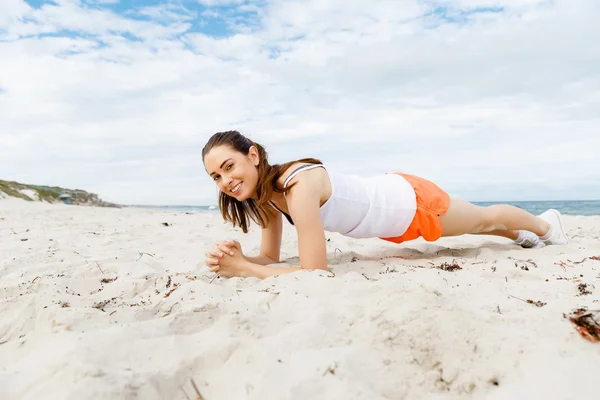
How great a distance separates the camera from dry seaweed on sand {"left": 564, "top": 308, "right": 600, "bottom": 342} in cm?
164

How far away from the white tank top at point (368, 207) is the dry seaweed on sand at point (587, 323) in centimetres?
190

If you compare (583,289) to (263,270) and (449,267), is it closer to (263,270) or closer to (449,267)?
(449,267)

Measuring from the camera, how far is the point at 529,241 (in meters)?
4.30

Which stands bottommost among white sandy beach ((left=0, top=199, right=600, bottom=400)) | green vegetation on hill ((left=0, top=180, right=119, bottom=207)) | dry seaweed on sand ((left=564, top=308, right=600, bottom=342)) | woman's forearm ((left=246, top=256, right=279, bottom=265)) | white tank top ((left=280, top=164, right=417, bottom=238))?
green vegetation on hill ((left=0, top=180, right=119, bottom=207))

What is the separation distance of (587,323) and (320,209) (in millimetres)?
2030

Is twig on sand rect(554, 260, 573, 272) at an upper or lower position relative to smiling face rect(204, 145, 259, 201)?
lower

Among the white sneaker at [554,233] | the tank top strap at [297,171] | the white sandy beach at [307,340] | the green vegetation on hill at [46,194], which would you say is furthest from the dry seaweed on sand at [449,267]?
the green vegetation on hill at [46,194]

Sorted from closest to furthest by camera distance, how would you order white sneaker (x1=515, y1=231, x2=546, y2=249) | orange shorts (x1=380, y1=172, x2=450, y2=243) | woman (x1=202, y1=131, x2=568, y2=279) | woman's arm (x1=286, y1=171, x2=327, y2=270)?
1. woman's arm (x1=286, y1=171, x2=327, y2=270)
2. woman (x1=202, y1=131, x2=568, y2=279)
3. orange shorts (x1=380, y1=172, x2=450, y2=243)
4. white sneaker (x1=515, y1=231, x2=546, y2=249)

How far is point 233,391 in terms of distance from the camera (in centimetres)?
145

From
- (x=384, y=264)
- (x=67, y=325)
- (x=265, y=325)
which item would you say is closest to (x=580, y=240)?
(x=384, y=264)

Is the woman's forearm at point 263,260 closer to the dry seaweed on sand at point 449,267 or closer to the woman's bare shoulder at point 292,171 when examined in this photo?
the woman's bare shoulder at point 292,171

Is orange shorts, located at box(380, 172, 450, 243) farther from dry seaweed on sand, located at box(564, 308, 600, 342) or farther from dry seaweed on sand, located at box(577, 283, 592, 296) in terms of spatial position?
dry seaweed on sand, located at box(564, 308, 600, 342)

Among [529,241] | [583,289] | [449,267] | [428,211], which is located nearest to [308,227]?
[449,267]

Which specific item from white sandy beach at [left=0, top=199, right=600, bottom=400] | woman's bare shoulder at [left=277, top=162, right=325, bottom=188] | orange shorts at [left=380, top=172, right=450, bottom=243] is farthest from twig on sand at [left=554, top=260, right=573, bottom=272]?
woman's bare shoulder at [left=277, top=162, right=325, bottom=188]
